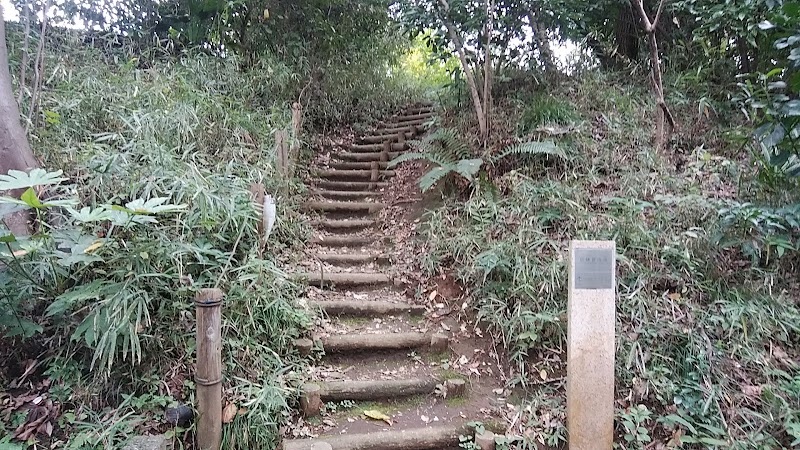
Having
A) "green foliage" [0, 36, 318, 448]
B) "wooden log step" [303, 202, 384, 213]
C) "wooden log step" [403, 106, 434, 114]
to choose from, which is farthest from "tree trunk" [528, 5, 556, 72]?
"green foliage" [0, 36, 318, 448]

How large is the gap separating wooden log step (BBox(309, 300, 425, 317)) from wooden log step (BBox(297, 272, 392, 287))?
→ 36 centimetres

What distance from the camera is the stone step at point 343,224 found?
16.7 ft

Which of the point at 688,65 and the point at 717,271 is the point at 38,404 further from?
the point at 688,65

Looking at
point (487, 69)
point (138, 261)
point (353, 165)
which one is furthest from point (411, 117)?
point (138, 261)

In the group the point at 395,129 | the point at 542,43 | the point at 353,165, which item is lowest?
the point at 353,165

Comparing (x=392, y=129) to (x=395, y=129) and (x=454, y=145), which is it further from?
(x=454, y=145)

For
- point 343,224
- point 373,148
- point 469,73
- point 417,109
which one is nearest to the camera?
point 343,224

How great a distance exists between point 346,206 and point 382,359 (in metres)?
2.71

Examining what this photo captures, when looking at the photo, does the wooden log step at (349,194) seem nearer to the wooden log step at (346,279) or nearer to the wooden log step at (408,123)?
the wooden log step at (346,279)

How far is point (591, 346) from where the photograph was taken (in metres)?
2.42

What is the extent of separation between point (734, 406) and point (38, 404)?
3789mm

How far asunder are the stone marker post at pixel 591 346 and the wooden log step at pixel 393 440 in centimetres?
67

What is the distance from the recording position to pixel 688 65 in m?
6.00

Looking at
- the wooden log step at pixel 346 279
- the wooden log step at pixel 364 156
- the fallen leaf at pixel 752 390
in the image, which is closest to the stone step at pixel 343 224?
the wooden log step at pixel 346 279
